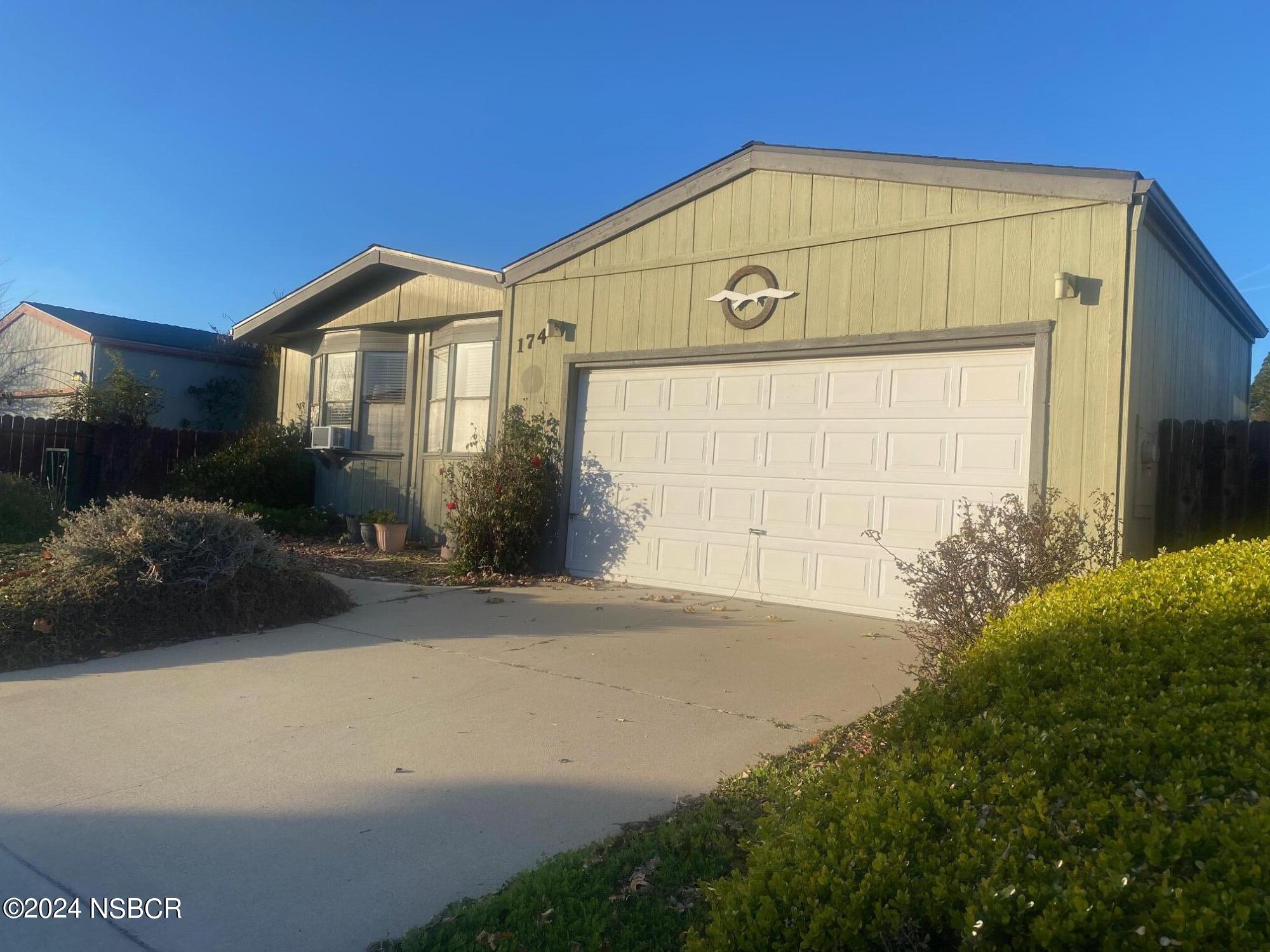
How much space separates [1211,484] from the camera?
26.0 feet

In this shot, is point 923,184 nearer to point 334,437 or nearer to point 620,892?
point 620,892

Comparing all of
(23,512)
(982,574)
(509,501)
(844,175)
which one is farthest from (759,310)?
(23,512)

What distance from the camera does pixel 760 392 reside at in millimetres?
9047

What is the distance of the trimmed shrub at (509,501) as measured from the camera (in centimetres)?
1006

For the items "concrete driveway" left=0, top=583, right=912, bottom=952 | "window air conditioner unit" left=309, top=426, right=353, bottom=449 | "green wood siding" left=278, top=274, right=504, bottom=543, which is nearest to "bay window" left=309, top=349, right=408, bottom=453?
"window air conditioner unit" left=309, top=426, right=353, bottom=449

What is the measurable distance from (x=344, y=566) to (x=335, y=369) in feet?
15.2

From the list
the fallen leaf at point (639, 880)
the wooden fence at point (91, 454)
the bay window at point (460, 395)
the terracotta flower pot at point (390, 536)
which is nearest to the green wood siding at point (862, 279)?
the bay window at point (460, 395)

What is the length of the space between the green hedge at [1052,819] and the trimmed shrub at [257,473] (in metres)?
12.0

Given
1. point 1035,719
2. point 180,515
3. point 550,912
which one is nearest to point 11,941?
point 550,912

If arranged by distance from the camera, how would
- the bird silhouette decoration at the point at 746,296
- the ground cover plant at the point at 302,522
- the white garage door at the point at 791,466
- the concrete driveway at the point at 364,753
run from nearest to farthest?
the concrete driveway at the point at 364,753, the white garage door at the point at 791,466, the bird silhouette decoration at the point at 746,296, the ground cover plant at the point at 302,522

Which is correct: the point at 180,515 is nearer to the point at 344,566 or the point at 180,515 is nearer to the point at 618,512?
the point at 344,566

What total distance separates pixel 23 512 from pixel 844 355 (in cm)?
876

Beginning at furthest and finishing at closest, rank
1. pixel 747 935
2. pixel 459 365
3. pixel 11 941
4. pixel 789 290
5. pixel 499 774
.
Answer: pixel 459 365 < pixel 789 290 < pixel 499 774 < pixel 11 941 < pixel 747 935

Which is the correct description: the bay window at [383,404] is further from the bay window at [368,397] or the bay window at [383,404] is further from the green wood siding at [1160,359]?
the green wood siding at [1160,359]
